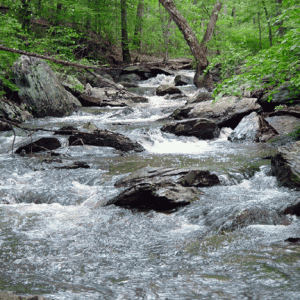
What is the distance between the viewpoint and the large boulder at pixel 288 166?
18.8ft

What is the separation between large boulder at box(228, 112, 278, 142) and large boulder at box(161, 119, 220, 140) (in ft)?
1.81

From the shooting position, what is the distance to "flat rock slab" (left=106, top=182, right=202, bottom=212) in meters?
5.22

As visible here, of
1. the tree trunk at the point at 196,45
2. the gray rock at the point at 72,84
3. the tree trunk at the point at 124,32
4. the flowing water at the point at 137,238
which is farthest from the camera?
the tree trunk at the point at 124,32

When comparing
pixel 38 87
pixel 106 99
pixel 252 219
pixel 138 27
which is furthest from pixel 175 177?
pixel 138 27

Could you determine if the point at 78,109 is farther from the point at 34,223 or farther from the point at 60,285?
the point at 60,285

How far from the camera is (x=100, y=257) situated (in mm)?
3738

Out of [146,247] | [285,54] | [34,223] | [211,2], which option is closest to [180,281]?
[146,247]

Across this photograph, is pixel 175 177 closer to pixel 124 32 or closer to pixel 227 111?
pixel 227 111

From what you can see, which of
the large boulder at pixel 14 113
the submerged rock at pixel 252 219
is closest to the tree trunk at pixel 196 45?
the large boulder at pixel 14 113

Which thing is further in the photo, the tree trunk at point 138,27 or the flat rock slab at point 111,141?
the tree trunk at point 138,27

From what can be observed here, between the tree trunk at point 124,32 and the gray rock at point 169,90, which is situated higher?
the tree trunk at point 124,32

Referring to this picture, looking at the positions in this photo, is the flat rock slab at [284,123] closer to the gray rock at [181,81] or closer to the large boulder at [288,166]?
the large boulder at [288,166]

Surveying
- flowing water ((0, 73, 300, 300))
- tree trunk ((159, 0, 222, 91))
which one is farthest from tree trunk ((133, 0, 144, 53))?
flowing water ((0, 73, 300, 300))

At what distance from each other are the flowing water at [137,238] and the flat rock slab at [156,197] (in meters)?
0.17
